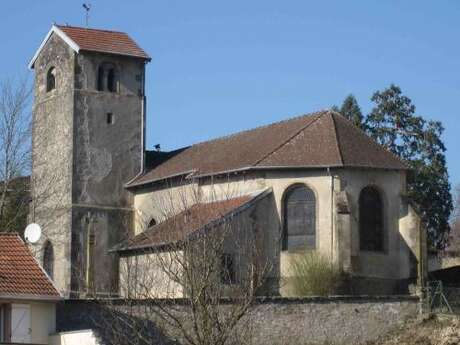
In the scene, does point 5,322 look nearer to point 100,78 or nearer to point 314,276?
point 314,276

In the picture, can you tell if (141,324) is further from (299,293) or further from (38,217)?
(38,217)

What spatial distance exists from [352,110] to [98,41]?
52.5 ft

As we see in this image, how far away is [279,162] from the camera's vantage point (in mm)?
40812

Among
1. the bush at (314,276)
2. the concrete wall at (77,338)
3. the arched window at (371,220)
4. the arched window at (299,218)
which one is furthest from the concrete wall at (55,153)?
the concrete wall at (77,338)

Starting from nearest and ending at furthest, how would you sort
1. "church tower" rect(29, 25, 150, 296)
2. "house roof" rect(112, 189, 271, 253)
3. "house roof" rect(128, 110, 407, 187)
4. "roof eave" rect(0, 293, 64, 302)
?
"roof eave" rect(0, 293, 64, 302), "house roof" rect(112, 189, 271, 253), "house roof" rect(128, 110, 407, 187), "church tower" rect(29, 25, 150, 296)

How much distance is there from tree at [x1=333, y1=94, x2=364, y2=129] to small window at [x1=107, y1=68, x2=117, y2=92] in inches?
571

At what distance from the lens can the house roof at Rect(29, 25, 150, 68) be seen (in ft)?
159

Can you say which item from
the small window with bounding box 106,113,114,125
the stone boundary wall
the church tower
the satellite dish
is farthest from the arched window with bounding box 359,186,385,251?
the small window with bounding box 106,113,114,125

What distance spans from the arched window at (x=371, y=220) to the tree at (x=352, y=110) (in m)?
17.8

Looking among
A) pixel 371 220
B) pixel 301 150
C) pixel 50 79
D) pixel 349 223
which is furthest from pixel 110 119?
pixel 349 223

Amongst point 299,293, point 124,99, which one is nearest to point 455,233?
point 124,99

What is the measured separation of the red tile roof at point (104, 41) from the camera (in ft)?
160

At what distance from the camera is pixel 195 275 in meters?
23.6

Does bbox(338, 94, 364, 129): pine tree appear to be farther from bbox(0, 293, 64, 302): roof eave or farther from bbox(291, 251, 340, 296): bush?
bbox(0, 293, 64, 302): roof eave
